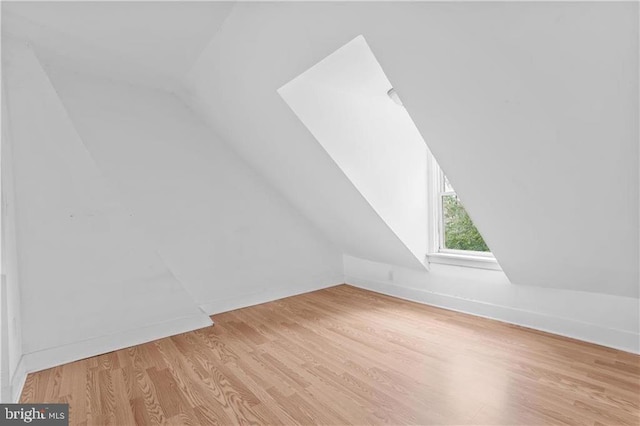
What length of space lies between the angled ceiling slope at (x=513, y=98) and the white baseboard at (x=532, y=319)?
0.29 metres

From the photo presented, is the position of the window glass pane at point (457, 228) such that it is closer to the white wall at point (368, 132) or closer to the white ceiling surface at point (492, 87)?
the white wall at point (368, 132)

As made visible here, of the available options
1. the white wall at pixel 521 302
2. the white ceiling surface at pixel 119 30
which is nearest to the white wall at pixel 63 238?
the white ceiling surface at pixel 119 30

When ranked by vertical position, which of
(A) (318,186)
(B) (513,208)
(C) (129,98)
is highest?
(C) (129,98)

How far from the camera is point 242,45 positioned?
7.64ft

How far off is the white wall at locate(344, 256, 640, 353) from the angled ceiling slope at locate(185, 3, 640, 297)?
0.12 meters

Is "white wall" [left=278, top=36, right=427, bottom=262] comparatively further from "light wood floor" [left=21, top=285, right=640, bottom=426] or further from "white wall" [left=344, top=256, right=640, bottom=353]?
"light wood floor" [left=21, top=285, right=640, bottom=426]

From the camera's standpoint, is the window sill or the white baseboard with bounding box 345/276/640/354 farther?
the window sill

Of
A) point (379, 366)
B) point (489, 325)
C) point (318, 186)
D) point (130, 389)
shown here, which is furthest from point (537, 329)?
point (130, 389)

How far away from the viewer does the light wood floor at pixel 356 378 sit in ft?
5.71

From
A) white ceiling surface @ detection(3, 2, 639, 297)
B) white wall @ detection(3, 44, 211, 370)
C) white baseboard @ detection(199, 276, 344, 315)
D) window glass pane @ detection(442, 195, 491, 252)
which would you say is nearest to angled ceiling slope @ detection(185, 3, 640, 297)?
white ceiling surface @ detection(3, 2, 639, 297)

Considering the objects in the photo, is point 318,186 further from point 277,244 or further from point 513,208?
point 513,208

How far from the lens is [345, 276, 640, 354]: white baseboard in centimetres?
235

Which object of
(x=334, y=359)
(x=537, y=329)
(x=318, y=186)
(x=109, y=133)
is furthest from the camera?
(x=318, y=186)

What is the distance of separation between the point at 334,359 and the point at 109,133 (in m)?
2.75
